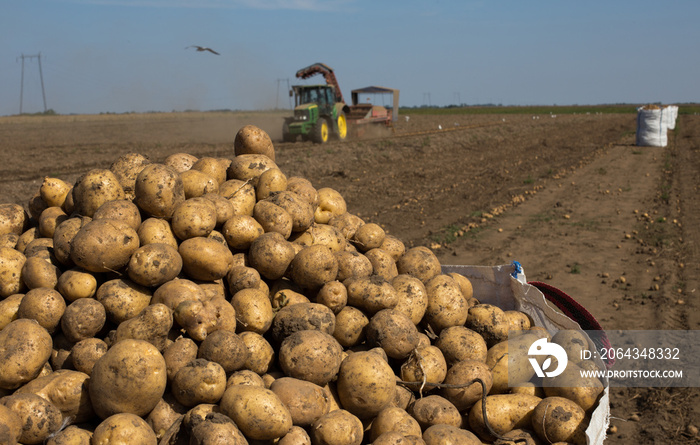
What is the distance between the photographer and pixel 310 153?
19.5 metres

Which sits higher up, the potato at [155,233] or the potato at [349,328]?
the potato at [155,233]

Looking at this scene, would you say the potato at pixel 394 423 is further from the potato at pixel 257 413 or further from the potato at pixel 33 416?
the potato at pixel 33 416

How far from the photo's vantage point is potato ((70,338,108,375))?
3.18 m

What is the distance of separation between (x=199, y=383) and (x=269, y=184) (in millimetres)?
2155

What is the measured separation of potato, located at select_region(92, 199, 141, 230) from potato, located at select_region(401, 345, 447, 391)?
2.27 metres

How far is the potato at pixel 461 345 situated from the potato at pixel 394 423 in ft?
2.42

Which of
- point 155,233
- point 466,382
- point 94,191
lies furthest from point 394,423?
point 94,191

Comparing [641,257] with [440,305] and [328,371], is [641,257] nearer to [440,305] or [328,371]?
[440,305]

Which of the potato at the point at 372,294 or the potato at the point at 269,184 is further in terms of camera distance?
the potato at the point at 269,184

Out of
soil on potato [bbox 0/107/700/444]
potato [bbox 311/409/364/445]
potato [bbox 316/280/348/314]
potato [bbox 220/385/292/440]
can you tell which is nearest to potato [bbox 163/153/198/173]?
potato [bbox 316/280/348/314]

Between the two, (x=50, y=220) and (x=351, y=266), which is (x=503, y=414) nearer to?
(x=351, y=266)

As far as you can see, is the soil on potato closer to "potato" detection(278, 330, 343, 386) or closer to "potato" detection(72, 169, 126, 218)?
"potato" detection(278, 330, 343, 386)

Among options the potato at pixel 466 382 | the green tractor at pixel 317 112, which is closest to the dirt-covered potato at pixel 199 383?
the potato at pixel 466 382

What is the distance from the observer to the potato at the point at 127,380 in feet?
9.32
